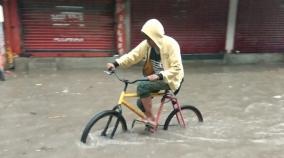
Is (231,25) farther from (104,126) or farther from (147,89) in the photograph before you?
(104,126)

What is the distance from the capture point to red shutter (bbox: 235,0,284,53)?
11.8 m

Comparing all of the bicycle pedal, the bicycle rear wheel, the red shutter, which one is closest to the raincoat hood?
the bicycle rear wheel

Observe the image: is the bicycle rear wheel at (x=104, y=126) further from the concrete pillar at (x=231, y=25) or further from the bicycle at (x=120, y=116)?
the concrete pillar at (x=231, y=25)

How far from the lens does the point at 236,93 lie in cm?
845

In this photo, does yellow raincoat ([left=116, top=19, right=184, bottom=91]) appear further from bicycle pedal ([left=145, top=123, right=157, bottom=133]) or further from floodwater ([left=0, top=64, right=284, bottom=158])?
floodwater ([left=0, top=64, right=284, bottom=158])

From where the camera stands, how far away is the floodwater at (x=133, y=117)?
529 centimetres

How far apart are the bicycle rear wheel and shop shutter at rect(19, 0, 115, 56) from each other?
4951 mm

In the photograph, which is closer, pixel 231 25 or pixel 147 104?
pixel 147 104

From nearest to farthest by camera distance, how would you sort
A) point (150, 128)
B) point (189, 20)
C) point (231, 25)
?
point (150, 128)
point (189, 20)
point (231, 25)

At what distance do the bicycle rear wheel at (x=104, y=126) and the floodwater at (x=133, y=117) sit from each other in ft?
0.35

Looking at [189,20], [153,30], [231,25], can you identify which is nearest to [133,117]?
[153,30]

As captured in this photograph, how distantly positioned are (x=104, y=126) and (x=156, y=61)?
1181 mm

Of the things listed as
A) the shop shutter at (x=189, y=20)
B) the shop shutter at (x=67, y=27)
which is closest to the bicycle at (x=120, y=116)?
the shop shutter at (x=67, y=27)

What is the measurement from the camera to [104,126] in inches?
220
